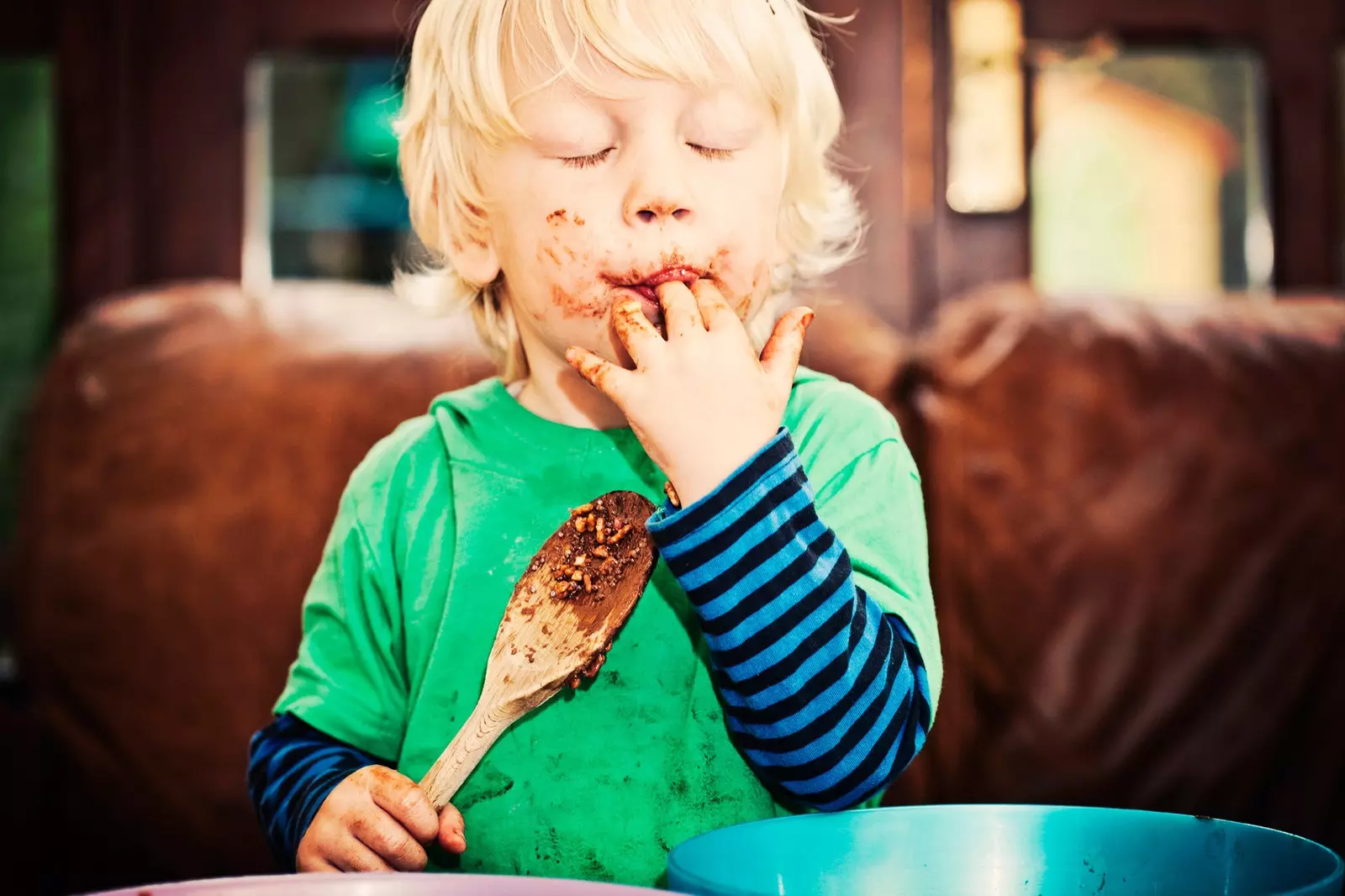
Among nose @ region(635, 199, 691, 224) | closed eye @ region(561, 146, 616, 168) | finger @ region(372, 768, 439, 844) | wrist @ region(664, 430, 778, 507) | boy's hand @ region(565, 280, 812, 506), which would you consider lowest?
finger @ region(372, 768, 439, 844)

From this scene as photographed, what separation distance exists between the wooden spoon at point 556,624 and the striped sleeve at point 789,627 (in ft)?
0.22

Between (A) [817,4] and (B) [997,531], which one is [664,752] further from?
(A) [817,4]

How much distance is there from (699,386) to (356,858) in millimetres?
259

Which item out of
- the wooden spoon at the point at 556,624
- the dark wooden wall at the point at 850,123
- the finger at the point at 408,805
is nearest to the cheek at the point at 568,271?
the wooden spoon at the point at 556,624

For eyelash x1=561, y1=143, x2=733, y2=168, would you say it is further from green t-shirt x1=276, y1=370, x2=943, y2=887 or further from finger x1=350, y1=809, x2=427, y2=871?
finger x1=350, y1=809, x2=427, y2=871

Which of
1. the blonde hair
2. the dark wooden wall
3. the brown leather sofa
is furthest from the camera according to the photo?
the dark wooden wall

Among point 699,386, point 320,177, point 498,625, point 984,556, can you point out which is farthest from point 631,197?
point 320,177

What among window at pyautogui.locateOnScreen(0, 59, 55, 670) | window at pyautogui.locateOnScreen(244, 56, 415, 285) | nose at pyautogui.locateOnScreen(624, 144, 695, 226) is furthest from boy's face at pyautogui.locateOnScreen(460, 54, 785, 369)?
window at pyautogui.locateOnScreen(0, 59, 55, 670)

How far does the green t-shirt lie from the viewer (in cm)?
62

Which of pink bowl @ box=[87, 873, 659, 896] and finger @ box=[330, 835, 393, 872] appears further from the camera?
finger @ box=[330, 835, 393, 872]

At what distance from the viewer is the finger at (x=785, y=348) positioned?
1.78ft

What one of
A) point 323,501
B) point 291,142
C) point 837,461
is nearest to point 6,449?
point 291,142

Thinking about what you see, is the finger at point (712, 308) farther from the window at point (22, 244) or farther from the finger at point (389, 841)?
the window at point (22, 244)

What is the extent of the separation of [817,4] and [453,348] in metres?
0.69
